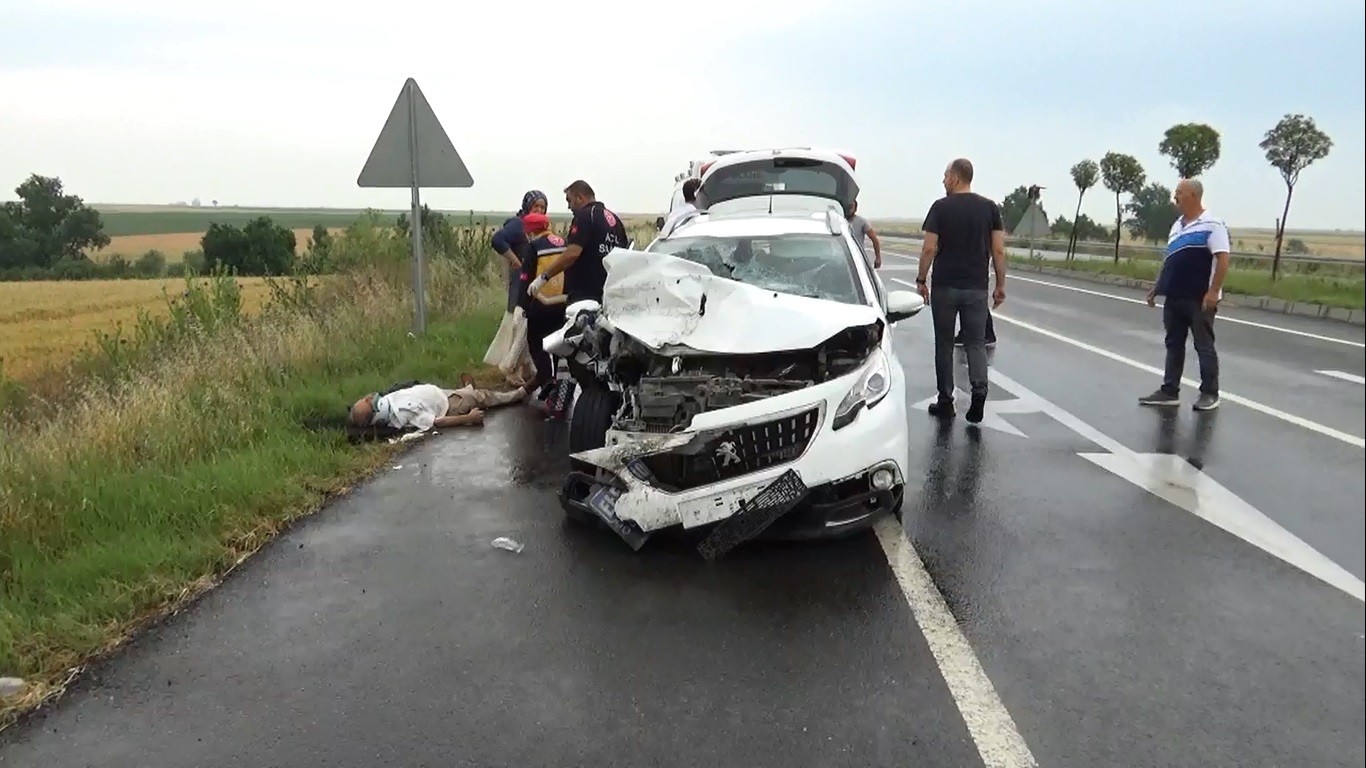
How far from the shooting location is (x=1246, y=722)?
122 inches

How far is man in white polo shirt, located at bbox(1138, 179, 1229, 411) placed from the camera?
7.55 meters

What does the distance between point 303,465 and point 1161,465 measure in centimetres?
570

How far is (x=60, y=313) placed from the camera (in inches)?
374

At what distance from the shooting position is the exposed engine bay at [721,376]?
4.89 meters

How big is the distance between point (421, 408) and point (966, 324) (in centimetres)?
440

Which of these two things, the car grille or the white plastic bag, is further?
the white plastic bag

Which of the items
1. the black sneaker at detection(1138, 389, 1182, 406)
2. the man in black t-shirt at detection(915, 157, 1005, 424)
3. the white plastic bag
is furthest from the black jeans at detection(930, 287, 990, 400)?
the white plastic bag

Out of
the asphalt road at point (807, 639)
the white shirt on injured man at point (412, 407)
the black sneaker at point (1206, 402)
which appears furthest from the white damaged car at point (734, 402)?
the black sneaker at point (1206, 402)

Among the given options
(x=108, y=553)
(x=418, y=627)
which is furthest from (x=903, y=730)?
(x=108, y=553)

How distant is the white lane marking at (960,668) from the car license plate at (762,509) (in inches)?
24.6

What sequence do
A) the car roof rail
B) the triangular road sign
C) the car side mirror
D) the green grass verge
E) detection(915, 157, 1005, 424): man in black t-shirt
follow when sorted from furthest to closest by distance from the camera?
the green grass verge
the triangular road sign
detection(915, 157, 1005, 424): man in black t-shirt
the car roof rail
the car side mirror

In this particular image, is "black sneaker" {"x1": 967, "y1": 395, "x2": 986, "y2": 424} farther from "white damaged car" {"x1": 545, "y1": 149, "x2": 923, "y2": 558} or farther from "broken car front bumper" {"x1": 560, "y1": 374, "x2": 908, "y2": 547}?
"broken car front bumper" {"x1": 560, "y1": 374, "x2": 908, "y2": 547}

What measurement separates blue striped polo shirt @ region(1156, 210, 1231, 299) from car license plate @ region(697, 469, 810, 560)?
4.87 m

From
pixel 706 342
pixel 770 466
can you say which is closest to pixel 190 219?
pixel 706 342
